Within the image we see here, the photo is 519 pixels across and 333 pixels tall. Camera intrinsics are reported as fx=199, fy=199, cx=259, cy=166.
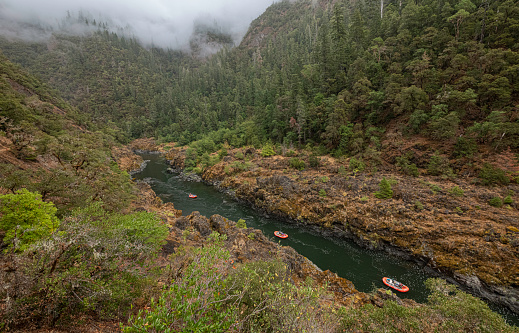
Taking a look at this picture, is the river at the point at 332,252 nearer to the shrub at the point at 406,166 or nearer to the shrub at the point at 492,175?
the shrub at the point at 406,166

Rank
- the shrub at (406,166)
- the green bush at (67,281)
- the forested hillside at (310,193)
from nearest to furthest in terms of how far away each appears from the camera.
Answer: the green bush at (67,281) < the forested hillside at (310,193) < the shrub at (406,166)

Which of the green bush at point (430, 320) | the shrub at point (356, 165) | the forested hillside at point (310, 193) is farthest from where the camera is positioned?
the shrub at point (356, 165)

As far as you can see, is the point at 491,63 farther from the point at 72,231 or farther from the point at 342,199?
the point at 72,231

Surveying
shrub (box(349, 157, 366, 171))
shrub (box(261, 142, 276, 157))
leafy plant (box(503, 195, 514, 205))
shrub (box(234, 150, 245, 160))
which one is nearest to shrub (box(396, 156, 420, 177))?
shrub (box(349, 157, 366, 171))

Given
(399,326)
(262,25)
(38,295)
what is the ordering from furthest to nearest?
(262,25) → (399,326) → (38,295)

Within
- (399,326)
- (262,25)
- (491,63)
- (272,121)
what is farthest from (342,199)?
(262,25)

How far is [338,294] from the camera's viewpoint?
17094 mm

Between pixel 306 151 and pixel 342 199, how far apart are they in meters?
20.1

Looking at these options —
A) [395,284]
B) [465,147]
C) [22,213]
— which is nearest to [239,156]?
[395,284]

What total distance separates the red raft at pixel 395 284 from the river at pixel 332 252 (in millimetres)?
443

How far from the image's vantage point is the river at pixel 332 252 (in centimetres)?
2100

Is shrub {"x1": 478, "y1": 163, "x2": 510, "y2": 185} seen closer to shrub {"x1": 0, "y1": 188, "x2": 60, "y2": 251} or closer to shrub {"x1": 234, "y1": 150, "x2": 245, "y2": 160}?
shrub {"x1": 0, "y1": 188, "x2": 60, "y2": 251}

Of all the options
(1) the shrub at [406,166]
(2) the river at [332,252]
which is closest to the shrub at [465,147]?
(1) the shrub at [406,166]

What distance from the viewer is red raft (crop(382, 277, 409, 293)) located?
19.7 m
